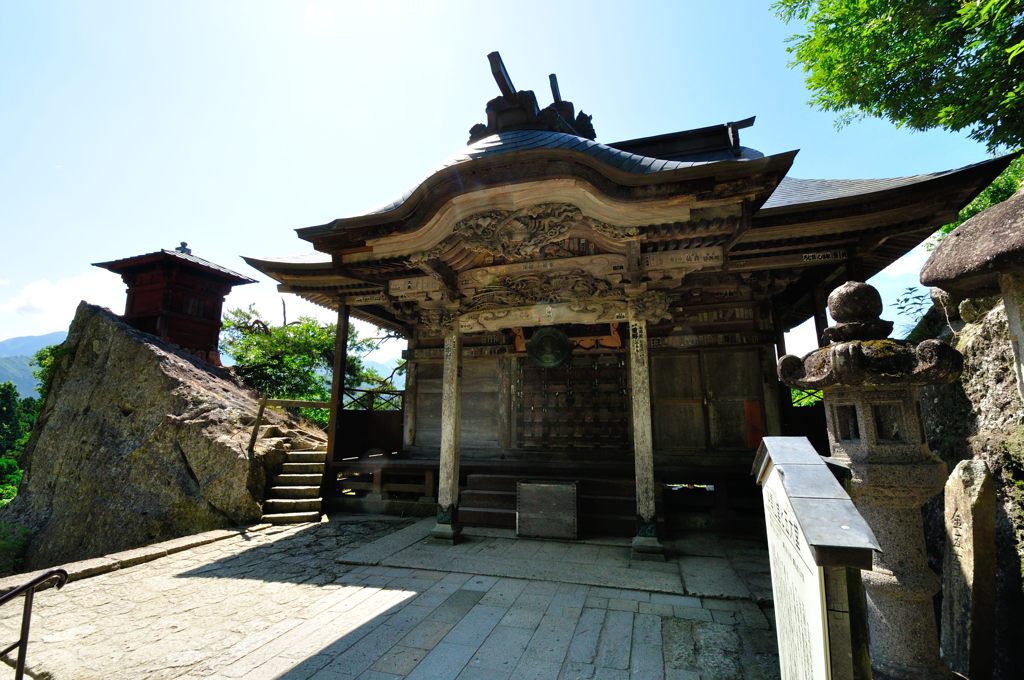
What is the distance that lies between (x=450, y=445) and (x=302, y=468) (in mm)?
4162

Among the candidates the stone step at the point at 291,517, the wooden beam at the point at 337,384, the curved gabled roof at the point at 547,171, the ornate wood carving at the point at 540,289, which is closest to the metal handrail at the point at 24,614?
the curved gabled roof at the point at 547,171

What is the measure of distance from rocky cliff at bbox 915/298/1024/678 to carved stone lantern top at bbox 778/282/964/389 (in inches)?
60.6

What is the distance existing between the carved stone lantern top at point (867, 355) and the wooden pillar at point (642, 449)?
2.75 meters

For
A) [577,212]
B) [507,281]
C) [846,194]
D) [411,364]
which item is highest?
[846,194]

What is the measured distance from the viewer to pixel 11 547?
9.29m

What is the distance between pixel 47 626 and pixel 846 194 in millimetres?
9801

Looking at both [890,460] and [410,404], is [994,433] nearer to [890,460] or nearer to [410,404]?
[890,460]

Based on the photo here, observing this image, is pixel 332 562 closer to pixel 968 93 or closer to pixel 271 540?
pixel 271 540

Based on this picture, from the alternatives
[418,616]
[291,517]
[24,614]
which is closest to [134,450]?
[291,517]

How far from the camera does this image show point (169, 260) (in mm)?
17781

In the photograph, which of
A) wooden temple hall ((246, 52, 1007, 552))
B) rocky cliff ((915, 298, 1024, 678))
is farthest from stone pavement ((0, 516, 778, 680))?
rocky cliff ((915, 298, 1024, 678))

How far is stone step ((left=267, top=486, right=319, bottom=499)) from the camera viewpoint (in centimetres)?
792

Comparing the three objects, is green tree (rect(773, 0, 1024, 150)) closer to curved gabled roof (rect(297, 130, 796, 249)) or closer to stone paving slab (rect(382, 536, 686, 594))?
curved gabled roof (rect(297, 130, 796, 249))

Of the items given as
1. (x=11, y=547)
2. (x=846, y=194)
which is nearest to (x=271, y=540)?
(x=11, y=547)
